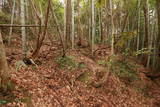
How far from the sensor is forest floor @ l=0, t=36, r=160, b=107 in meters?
3.90

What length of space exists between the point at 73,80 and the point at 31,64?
1.61 metres

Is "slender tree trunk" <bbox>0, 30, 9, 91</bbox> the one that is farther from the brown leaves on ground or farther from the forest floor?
the brown leaves on ground

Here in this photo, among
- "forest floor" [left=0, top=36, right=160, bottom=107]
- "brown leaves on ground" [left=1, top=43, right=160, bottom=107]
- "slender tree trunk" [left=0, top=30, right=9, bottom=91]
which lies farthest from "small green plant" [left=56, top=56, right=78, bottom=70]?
"slender tree trunk" [left=0, top=30, right=9, bottom=91]

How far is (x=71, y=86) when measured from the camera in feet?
17.4

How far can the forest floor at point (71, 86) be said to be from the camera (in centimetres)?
390

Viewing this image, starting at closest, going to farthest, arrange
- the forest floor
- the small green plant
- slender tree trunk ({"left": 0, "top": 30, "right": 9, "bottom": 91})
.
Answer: slender tree trunk ({"left": 0, "top": 30, "right": 9, "bottom": 91}), the forest floor, the small green plant

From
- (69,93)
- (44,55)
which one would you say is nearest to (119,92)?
(69,93)

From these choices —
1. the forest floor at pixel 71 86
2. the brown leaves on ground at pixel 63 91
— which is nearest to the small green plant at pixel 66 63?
the forest floor at pixel 71 86

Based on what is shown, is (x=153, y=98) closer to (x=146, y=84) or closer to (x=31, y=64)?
(x=146, y=84)

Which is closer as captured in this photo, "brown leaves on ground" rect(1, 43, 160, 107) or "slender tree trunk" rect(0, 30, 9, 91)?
"slender tree trunk" rect(0, 30, 9, 91)

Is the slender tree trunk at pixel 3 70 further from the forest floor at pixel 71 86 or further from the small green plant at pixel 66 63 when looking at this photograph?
the small green plant at pixel 66 63

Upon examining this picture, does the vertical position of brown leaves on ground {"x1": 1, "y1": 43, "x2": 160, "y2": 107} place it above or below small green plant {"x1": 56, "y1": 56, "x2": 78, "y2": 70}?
below

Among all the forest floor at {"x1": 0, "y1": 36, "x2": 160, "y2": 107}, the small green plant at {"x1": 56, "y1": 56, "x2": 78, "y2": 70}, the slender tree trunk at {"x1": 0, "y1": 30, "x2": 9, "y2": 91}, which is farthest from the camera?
the small green plant at {"x1": 56, "y1": 56, "x2": 78, "y2": 70}

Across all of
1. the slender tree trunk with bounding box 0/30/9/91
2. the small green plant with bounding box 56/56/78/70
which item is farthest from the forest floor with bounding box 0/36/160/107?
the slender tree trunk with bounding box 0/30/9/91
